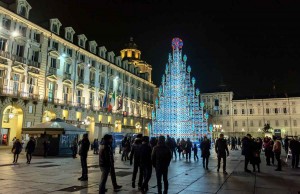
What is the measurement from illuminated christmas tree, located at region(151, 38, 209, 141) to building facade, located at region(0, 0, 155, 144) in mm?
8551

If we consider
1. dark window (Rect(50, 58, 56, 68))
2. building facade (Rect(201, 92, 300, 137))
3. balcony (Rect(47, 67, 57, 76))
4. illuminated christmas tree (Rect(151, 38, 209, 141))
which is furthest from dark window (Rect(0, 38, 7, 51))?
building facade (Rect(201, 92, 300, 137))

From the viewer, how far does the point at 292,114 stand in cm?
9044

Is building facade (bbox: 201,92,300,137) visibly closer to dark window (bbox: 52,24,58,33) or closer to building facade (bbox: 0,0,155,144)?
building facade (bbox: 0,0,155,144)

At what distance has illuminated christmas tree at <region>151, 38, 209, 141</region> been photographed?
39.4 metres

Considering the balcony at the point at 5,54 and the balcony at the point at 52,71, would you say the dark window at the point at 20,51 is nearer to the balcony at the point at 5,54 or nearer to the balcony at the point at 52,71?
the balcony at the point at 5,54

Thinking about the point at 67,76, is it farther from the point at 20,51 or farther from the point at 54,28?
the point at 20,51

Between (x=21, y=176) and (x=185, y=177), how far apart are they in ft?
25.3

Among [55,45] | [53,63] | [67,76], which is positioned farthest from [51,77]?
[55,45]

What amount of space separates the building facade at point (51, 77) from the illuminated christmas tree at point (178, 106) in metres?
8.55

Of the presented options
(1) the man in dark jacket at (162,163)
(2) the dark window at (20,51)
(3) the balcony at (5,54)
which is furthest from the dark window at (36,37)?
(1) the man in dark jacket at (162,163)

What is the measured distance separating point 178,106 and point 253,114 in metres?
63.7

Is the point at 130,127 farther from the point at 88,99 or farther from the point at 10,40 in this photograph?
the point at 10,40

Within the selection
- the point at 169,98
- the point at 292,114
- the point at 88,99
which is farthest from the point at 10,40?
the point at 292,114

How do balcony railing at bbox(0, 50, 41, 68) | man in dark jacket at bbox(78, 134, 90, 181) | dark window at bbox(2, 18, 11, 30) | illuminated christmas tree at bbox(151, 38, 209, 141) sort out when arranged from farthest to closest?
illuminated christmas tree at bbox(151, 38, 209, 141)
dark window at bbox(2, 18, 11, 30)
balcony railing at bbox(0, 50, 41, 68)
man in dark jacket at bbox(78, 134, 90, 181)
